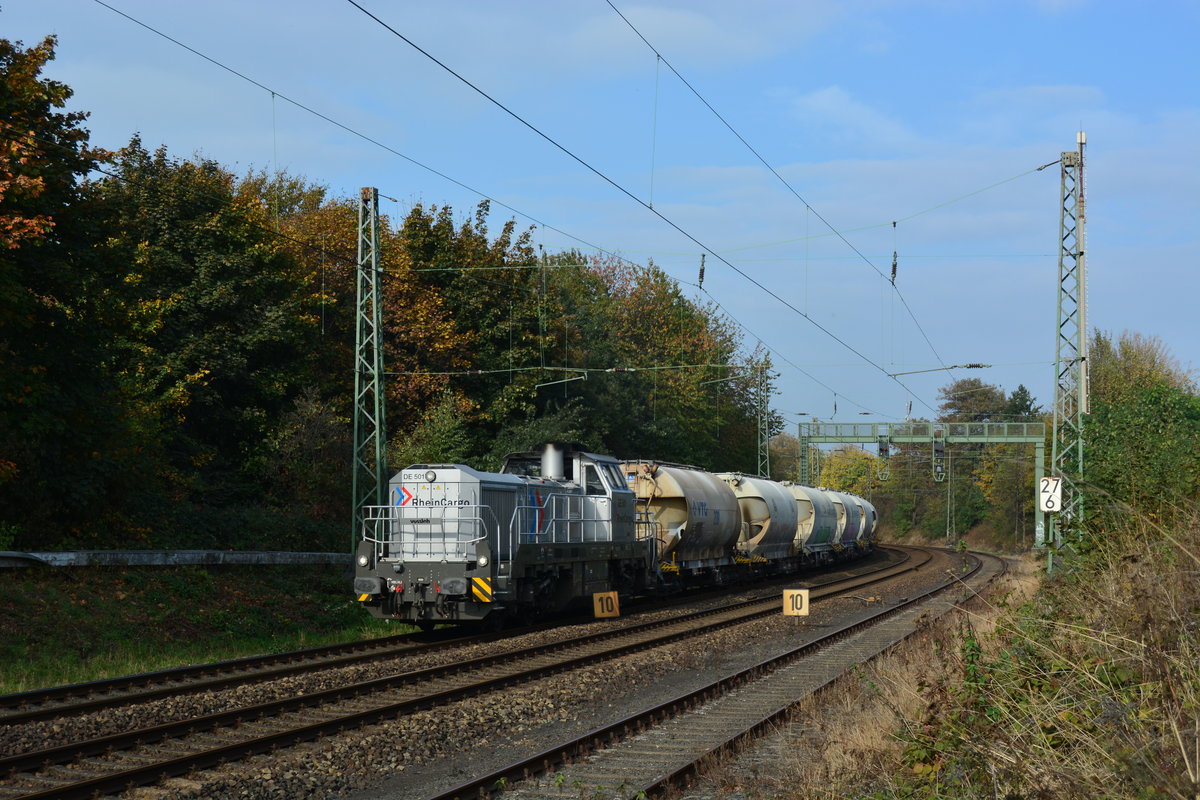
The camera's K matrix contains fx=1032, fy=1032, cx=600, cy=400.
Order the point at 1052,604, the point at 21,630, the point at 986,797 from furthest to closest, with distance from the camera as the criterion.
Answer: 1. the point at 21,630
2. the point at 1052,604
3. the point at 986,797

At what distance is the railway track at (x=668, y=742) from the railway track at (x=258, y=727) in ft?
7.89

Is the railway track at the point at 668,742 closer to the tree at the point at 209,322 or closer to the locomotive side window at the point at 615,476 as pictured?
the locomotive side window at the point at 615,476

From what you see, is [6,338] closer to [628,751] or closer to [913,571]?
[628,751]

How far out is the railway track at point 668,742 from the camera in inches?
329

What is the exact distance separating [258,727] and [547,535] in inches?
370

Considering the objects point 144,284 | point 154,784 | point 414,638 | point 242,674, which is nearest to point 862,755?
point 154,784

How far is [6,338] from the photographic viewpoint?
18578 millimetres

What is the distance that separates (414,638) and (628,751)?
866 centimetres

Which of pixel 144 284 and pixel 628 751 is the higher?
pixel 144 284

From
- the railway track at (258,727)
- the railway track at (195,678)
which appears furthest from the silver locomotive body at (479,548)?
the railway track at (258,727)

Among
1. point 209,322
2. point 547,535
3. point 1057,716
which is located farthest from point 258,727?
point 209,322

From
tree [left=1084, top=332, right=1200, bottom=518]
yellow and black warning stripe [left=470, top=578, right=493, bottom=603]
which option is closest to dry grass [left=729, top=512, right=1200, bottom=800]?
tree [left=1084, top=332, right=1200, bottom=518]

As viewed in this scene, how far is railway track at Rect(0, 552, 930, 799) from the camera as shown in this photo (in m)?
8.43

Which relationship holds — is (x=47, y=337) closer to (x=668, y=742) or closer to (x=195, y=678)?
(x=195, y=678)
